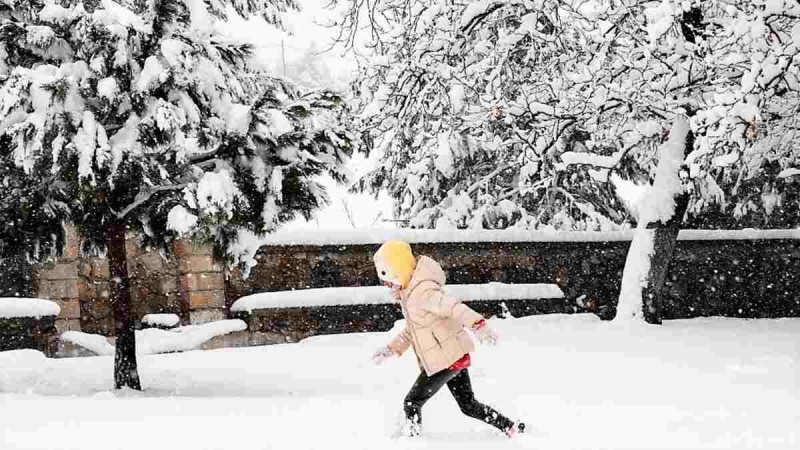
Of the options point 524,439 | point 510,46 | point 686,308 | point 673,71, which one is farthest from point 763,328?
point 524,439

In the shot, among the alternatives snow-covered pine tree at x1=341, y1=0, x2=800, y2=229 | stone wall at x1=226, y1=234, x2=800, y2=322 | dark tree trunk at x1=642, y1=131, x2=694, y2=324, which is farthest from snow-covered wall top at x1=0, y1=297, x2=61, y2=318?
dark tree trunk at x1=642, y1=131, x2=694, y2=324

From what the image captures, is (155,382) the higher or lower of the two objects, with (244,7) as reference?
lower

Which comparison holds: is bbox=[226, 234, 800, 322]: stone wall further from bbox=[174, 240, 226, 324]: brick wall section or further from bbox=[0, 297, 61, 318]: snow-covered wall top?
bbox=[0, 297, 61, 318]: snow-covered wall top

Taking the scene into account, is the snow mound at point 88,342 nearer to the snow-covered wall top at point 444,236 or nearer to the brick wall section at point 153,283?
the brick wall section at point 153,283

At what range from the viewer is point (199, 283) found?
403 inches

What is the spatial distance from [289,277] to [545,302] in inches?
153

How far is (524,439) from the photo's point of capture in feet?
15.3

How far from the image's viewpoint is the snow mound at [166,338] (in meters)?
9.79

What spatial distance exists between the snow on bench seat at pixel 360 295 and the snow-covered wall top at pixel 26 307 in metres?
2.21

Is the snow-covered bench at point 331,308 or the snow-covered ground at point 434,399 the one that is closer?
the snow-covered ground at point 434,399

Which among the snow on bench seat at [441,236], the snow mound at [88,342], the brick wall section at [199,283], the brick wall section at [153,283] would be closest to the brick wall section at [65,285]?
the snow mound at [88,342]

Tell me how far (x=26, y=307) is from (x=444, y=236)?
5522mm

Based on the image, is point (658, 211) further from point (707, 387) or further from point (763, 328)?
point (707, 387)

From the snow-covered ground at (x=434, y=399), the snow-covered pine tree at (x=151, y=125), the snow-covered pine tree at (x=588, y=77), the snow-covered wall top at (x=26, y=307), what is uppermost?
the snow-covered pine tree at (x=588, y=77)
